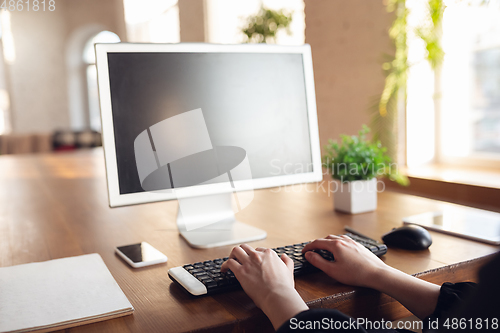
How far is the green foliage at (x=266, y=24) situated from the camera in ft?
11.2

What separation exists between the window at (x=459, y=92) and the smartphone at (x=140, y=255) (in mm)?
1991

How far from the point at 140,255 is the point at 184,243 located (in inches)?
4.5

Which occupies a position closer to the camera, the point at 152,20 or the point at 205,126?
the point at 205,126

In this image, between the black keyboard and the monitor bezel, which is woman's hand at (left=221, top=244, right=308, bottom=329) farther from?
the monitor bezel

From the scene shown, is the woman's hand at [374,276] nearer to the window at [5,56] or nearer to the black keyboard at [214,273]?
the black keyboard at [214,273]

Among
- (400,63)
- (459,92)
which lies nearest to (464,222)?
(400,63)

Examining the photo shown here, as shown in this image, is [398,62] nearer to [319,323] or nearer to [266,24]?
[266,24]

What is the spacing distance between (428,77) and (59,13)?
683 centimetres

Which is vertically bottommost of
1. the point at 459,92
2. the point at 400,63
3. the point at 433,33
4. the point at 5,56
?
the point at 459,92

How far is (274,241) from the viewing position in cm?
92

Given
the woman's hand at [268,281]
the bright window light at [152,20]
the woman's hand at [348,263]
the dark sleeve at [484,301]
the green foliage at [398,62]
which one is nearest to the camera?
the dark sleeve at [484,301]

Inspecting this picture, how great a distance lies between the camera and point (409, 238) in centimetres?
83

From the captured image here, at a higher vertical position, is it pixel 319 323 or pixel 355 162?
pixel 355 162

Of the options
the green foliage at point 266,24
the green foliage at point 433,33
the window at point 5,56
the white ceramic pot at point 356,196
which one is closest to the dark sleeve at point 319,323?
the white ceramic pot at point 356,196
